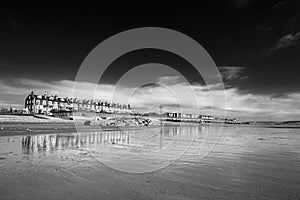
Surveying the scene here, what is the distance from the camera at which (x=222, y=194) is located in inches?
248

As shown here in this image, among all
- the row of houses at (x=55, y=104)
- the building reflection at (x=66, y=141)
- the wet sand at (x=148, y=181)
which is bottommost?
the building reflection at (x=66, y=141)

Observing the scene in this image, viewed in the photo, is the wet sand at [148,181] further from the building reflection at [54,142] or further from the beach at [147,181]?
the building reflection at [54,142]

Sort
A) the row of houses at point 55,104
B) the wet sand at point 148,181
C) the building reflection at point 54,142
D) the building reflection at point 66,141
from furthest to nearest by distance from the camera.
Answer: the row of houses at point 55,104, the building reflection at point 66,141, the building reflection at point 54,142, the wet sand at point 148,181

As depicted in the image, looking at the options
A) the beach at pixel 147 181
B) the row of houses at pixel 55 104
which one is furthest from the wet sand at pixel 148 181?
the row of houses at pixel 55 104

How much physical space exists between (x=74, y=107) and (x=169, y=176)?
480 feet

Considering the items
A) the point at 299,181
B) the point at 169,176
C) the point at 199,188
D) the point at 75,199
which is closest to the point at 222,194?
the point at 199,188

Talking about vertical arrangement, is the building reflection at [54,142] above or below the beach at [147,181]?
below

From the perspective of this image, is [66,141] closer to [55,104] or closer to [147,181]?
[147,181]

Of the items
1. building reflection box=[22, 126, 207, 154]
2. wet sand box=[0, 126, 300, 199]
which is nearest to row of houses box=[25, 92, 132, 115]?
building reflection box=[22, 126, 207, 154]

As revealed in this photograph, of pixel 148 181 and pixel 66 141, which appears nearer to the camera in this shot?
pixel 148 181

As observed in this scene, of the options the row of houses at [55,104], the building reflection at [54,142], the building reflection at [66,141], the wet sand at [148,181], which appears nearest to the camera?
the wet sand at [148,181]

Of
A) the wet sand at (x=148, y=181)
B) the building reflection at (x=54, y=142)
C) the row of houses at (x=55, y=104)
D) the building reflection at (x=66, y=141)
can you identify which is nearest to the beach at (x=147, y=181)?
the wet sand at (x=148, y=181)

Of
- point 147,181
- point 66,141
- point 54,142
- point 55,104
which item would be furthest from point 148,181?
point 55,104

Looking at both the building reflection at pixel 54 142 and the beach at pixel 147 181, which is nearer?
the beach at pixel 147 181
